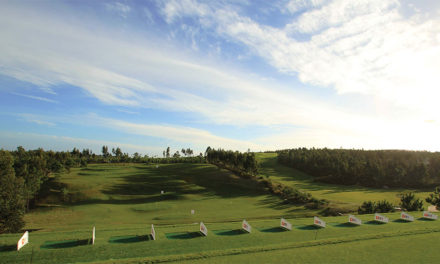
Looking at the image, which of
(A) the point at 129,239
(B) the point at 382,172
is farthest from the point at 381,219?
(B) the point at 382,172

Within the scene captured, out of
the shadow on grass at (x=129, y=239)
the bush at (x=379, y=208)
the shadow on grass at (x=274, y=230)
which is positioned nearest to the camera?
the shadow on grass at (x=129, y=239)

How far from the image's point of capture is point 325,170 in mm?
110438

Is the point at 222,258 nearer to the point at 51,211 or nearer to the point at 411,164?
the point at 51,211

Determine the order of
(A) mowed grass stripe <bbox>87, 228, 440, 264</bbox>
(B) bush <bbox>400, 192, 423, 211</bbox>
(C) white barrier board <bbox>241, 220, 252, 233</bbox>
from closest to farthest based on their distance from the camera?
1. (A) mowed grass stripe <bbox>87, 228, 440, 264</bbox>
2. (C) white barrier board <bbox>241, 220, 252, 233</bbox>
3. (B) bush <bbox>400, 192, 423, 211</bbox>

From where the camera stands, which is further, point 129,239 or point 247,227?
point 247,227

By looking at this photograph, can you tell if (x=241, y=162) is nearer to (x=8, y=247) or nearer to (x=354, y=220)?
(x=354, y=220)

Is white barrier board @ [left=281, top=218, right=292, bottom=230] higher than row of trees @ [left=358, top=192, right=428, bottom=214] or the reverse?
higher

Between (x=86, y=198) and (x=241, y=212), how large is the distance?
120ft

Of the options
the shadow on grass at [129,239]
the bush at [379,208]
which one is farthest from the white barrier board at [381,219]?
the shadow on grass at [129,239]

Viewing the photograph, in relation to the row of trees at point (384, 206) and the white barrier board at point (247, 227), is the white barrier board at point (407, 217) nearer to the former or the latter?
the row of trees at point (384, 206)

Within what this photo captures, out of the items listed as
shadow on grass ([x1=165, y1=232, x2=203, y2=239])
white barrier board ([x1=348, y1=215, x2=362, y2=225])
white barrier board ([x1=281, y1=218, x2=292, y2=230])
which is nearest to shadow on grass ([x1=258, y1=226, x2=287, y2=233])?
white barrier board ([x1=281, y1=218, x2=292, y2=230])

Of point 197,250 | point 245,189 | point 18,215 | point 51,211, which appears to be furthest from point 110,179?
point 197,250

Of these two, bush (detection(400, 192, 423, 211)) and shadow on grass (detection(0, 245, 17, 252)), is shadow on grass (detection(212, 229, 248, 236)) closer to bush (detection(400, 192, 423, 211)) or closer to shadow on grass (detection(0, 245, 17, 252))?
shadow on grass (detection(0, 245, 17, 252))

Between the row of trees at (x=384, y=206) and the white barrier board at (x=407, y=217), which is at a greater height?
the white barrier board at (x=407, y=217)
